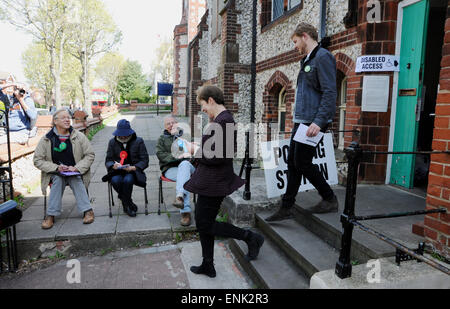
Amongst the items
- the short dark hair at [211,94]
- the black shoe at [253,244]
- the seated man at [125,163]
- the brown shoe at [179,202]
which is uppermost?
the short dark hair at [211,94]

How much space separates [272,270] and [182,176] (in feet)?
6.50

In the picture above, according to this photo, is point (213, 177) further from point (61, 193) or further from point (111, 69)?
point (111, 69)

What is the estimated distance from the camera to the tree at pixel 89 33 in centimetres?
2348

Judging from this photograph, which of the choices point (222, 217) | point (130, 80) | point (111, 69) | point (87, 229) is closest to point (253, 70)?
point (222, 217)

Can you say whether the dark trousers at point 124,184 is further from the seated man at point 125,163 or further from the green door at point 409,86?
the green door at point 409,86

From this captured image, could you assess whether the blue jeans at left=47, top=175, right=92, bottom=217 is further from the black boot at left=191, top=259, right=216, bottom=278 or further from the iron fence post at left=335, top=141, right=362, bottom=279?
the iron fence post at left=335, top=141, right=362, bottom=279

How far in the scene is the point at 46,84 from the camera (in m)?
48.8

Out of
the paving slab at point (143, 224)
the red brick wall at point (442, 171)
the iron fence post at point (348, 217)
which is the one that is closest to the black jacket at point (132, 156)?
the paving slab at point (143, 224)

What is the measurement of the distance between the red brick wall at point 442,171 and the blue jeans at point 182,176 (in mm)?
2911

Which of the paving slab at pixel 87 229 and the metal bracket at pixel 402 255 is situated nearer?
the metal bracket at pixel 402 255

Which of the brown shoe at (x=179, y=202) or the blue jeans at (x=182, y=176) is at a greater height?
the blue jeans at (x=182, y=176)

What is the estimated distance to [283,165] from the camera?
14.4 ft

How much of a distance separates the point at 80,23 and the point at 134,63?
41855 millimetres

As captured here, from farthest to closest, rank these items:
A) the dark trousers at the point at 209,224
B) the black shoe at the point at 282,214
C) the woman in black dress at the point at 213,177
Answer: the black shoe at the point at 282,214
the dark trousers at the point at 209,224
the woman in black dress at the point at 213,177
